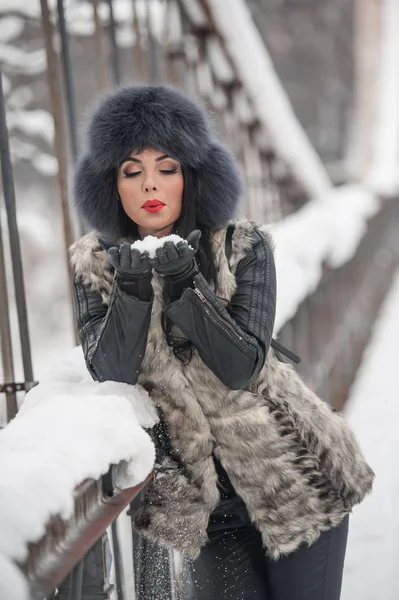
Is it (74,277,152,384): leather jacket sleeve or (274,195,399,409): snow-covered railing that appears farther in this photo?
(274,195,399,409): snow-covered railing

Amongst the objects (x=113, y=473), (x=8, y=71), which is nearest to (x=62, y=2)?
(x=113, y=473)

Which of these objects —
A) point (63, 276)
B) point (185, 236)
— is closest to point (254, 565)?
point (185, 236)

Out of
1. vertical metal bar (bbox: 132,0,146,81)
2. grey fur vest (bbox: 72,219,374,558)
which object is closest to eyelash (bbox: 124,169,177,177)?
grey fur vest (bbox: 72,219,374,558)

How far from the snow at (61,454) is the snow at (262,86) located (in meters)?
5.26

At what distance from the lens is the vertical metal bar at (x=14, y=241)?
8.77ft

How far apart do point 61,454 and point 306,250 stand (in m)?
2.95

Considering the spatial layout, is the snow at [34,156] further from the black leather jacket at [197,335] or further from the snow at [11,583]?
the snow at [11,583]

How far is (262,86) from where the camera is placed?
827 centimetres

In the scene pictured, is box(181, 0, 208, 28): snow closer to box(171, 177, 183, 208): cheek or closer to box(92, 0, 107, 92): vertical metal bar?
box(92, 0, 107, 92): vertical metal bar

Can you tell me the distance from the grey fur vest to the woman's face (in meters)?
0.12

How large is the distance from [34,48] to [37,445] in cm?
1467

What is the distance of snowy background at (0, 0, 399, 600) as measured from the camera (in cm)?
149

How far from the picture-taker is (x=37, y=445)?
4.20 feet

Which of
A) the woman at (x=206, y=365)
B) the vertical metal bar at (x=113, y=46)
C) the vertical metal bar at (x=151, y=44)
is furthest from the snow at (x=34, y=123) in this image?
the woman at (x=206, y=365)
